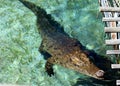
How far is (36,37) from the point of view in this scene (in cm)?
845

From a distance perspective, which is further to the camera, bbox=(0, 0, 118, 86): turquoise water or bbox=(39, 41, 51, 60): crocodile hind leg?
bbox=(39, 41, 51, 60): crocodile hind leg

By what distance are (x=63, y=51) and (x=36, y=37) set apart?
0.88 metres

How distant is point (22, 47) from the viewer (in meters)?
8.10

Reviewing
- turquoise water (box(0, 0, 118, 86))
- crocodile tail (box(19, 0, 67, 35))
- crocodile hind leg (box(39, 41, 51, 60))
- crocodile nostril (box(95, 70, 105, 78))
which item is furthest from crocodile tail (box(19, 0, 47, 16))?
crocodile nostril (box(95, 70, 105, 78))

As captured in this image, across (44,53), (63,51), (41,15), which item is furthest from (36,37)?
(41,15)

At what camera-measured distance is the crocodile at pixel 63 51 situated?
764 centimetres

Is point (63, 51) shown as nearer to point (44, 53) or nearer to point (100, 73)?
point (44, 53)

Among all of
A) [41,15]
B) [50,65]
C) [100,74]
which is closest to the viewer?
[100,74]

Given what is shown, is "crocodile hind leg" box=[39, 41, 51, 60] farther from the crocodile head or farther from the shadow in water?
the shadow in water

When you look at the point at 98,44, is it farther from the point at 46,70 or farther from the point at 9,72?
the point at 9,72

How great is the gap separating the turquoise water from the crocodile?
13cm

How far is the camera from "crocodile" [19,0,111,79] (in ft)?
25.1

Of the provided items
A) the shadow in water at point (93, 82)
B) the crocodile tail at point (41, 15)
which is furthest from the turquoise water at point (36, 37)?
the crocodile tail at point (41, 15)

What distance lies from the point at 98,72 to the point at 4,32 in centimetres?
277
